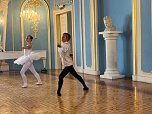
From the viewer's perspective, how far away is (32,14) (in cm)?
1144

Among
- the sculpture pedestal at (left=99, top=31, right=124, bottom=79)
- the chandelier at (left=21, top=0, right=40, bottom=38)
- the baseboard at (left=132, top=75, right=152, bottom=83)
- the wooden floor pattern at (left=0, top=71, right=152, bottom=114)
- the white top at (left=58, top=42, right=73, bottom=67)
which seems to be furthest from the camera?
the chandelier at (left=21, top=0, right=40, bottom=38)

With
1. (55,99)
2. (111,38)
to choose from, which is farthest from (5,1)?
(55,99)

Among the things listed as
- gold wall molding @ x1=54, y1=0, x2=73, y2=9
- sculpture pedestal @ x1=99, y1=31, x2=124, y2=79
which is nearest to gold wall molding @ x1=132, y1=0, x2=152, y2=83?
sculpture pedestal @ x1=99, y1=31, x2=124, y2=79

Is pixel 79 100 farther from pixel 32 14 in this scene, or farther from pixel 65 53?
pixel 32 14

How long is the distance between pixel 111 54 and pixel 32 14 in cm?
491

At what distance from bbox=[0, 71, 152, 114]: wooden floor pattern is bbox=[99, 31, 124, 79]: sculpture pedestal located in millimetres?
1204

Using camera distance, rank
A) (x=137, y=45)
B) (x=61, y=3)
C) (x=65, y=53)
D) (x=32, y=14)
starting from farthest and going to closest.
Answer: (x=32, y=14) < (x=61, y=3) < (x=137, y=45) < (x=65, y=53)

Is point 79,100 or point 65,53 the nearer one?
point 79,100

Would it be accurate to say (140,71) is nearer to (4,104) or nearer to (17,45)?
(4,104)

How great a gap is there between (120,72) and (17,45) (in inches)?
191

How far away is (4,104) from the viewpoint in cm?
466

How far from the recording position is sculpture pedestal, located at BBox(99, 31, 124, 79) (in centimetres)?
754

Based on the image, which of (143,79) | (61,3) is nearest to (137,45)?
(143,79)

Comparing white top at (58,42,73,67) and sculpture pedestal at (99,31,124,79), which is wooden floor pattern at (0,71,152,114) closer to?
white top at (58,42,73,67)
